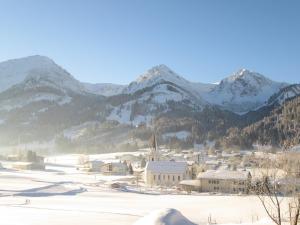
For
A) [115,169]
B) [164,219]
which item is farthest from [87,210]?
[115,169]

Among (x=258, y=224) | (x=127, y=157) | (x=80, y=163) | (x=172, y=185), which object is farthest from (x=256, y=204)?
(x=127, y=157)

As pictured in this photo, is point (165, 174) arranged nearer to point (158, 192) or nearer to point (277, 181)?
point (158, 192)

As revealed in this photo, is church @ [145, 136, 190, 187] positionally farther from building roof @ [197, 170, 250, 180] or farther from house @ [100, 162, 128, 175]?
house @ [100, 162, 128, 175]

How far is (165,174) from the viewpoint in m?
95.9

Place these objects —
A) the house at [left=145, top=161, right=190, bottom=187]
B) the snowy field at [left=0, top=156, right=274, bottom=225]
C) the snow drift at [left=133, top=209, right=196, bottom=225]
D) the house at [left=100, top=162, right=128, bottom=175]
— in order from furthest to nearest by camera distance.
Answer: the house at [left=100, top=162, right=128, bottom=175] → the house at [left=145, top=161, right=190, bottom=187] → the snowy field at [left=0, top=156, right=274, bottom=225] → the snow drift at [left=133, top=209, right=196, bottom=225]

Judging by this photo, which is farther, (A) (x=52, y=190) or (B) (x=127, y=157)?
(B) (x=127, y=157)

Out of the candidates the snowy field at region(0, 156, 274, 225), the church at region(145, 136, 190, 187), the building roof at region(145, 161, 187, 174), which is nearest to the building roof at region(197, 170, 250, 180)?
the church at region(145, 136, 190, 187)

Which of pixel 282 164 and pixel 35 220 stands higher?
pixel 282 164

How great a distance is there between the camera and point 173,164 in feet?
319

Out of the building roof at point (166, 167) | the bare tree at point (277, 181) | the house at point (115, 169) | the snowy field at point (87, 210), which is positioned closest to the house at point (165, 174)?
the building roof at point (166, 167)

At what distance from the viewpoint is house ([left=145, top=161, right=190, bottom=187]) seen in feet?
311

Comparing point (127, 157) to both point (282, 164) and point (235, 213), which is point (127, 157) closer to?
point (235, 213)

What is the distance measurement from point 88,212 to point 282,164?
873 inches

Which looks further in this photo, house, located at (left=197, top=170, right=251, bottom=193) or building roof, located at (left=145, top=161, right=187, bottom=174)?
building roof, located at (left=145, top=161, right=187, bottom=174)
